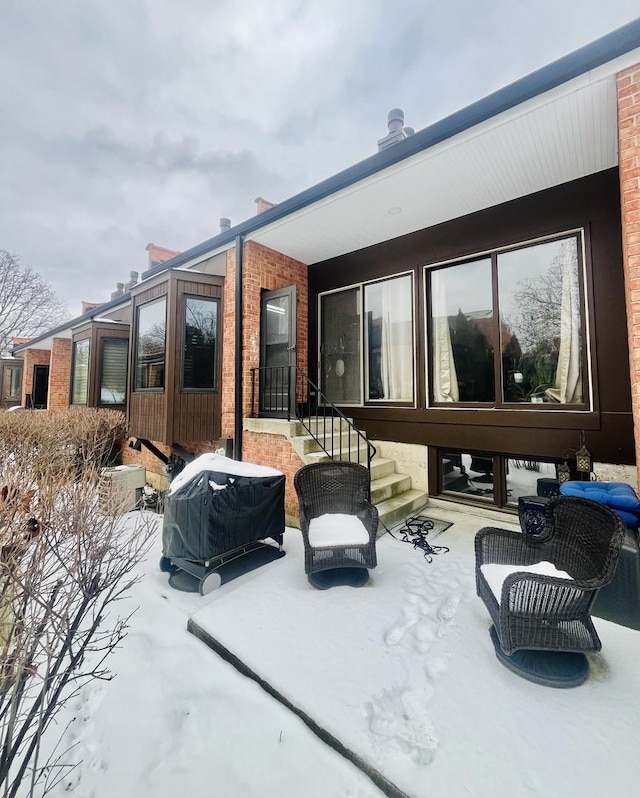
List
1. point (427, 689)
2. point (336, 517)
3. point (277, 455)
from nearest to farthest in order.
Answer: point (427, 689) < point (336, 517) < point (277, 455)

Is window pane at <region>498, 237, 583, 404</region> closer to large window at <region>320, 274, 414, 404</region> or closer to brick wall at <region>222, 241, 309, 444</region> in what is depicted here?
large window at <region>320, 274, 414, 404</region>

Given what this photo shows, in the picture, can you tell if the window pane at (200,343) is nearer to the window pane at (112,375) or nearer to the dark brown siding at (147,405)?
the dark brown siding at (147,405)

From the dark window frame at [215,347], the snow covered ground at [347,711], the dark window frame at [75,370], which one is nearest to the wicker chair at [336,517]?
Result: the snow covered ground at [347,711]

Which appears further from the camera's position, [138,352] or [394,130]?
[138,352]

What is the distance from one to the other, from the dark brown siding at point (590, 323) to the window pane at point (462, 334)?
21cm

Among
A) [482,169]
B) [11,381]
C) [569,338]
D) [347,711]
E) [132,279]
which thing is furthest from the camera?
[11,381]

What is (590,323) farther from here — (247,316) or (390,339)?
(247,316)

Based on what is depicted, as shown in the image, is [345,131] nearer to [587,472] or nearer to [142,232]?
[587,472]

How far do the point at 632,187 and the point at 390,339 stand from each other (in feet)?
10.3

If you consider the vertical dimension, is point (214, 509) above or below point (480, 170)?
below

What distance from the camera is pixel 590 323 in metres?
3.67

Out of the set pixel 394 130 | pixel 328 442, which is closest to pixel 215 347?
pixel 328 442

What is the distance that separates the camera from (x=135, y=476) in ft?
19.9

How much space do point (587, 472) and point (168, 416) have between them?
5.39 meters
